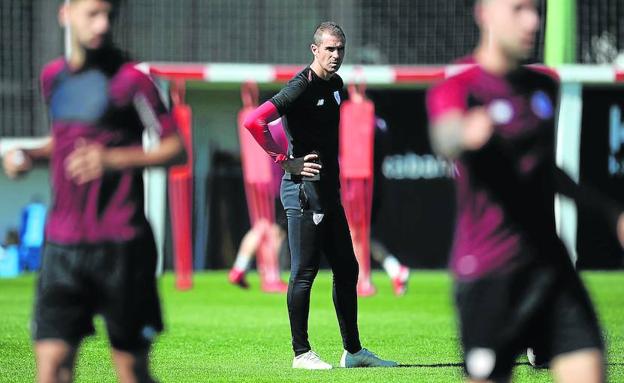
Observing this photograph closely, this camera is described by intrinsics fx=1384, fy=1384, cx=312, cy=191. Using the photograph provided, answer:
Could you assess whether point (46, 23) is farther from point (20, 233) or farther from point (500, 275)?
point (500, 275)

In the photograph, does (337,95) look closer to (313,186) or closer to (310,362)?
(313,186)

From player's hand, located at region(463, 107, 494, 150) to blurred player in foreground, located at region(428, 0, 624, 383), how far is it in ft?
0.08

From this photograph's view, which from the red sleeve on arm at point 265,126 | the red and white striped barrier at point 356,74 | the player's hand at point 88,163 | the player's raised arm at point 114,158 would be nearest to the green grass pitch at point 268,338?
the red sleeve on arm at point 265,126

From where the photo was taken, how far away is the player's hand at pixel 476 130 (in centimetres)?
455

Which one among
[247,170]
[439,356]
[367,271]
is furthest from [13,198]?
[439,356]

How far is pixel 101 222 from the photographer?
16.7 ft

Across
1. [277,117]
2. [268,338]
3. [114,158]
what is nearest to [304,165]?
[277,117]

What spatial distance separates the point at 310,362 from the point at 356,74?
9.55 metres

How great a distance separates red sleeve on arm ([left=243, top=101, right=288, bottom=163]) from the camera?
28.5 feet

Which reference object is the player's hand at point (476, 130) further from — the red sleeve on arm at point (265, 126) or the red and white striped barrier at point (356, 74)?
the red and white striped barrier at point (356, 74)

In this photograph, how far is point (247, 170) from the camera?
17.4 meters

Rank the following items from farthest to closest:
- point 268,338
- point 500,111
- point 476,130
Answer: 1. point 268,338
2. point 500,111
3. point 476,130

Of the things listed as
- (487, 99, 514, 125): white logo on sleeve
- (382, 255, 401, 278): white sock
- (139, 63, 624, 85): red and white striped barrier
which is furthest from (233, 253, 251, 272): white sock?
(487, 99, 514, 125): white logo on sleeve

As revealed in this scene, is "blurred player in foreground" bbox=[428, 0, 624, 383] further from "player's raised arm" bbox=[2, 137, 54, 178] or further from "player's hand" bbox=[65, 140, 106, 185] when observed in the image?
"player's raised arm" bbox=[2, 137, 54, 178]
